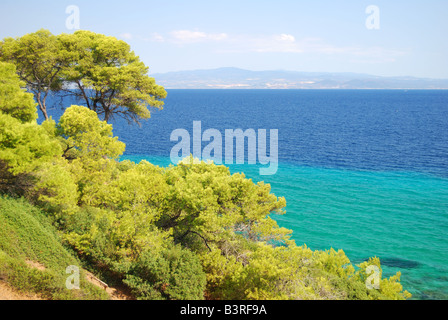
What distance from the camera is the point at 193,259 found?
64.5ft

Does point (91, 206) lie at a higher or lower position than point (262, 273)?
higher

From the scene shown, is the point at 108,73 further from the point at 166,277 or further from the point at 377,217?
the point at 377,217

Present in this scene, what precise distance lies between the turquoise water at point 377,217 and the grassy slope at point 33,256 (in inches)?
935

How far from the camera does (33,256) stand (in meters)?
17.9

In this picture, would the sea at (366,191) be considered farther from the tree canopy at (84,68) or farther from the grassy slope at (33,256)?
the grassy slope at (33,256)

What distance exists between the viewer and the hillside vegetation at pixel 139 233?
18078 millimetres

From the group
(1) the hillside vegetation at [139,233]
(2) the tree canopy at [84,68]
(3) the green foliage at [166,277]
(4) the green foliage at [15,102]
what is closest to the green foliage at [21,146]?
(1) the hillside vegetation at [139,233]

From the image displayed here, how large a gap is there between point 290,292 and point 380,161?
2166 inches

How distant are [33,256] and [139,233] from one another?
574 cm

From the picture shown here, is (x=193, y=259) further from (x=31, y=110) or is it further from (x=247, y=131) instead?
(x=247, y=131)

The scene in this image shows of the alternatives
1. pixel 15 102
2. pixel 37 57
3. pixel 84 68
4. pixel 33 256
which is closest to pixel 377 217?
pixel 33 256

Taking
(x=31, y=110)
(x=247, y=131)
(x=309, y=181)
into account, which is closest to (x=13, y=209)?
(x=31, y=110)

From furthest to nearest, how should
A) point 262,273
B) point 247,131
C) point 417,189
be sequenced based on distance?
point 247,131, point 417,189, point 262,273

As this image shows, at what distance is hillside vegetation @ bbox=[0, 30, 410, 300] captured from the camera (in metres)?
18.1
